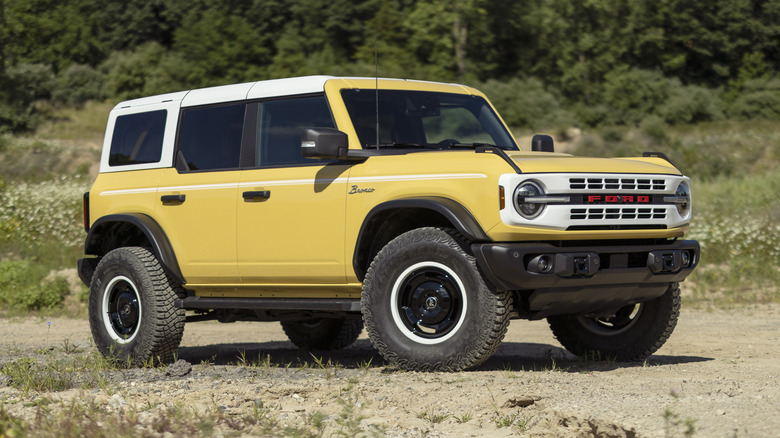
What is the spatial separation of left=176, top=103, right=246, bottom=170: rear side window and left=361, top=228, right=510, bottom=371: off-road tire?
1.84 m

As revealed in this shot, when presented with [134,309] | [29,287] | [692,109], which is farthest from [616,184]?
[692,109]

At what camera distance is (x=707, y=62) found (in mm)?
51812

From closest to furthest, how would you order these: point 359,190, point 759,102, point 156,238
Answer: point 359,190
point 156,238
point 759,102

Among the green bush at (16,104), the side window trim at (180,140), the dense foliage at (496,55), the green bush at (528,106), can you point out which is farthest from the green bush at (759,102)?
the side window trim at (180,140)

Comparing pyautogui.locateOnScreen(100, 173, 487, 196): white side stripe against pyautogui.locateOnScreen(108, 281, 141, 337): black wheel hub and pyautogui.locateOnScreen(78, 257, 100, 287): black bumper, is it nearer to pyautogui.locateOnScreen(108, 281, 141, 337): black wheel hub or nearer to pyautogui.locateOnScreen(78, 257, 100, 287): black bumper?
pyautogui.locateOnScreen(78, 257, 100, 287): black bumper

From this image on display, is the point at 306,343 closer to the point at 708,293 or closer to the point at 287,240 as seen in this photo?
the point at 287,240

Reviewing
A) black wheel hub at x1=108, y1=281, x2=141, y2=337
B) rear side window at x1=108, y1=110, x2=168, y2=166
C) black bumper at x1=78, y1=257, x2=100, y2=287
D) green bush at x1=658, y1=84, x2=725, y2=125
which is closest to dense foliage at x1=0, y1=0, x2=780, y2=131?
green bush at x1=658, y1=84, x2=725, y2=125

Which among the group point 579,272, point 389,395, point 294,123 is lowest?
point 389,395

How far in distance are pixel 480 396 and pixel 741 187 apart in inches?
661

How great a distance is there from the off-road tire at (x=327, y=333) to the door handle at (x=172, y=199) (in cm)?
249

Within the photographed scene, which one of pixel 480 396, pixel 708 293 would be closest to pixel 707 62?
pixel 708 293

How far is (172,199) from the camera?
8516mm

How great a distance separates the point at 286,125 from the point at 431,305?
1952mm

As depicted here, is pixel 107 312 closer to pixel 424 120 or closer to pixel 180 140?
pixel 180 140
